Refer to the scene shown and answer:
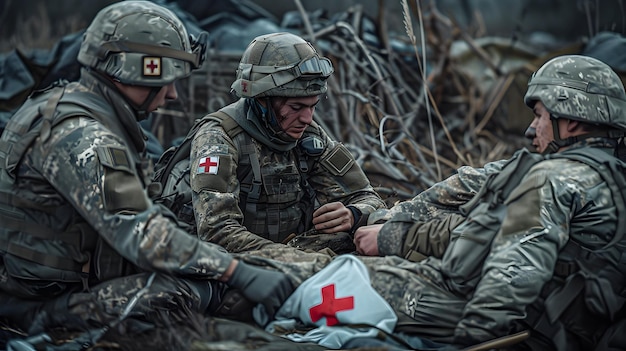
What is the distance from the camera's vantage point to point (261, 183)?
5.13 metres

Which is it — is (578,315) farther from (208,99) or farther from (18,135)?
(208,99)

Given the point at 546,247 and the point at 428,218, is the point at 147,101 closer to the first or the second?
the point at 428,218

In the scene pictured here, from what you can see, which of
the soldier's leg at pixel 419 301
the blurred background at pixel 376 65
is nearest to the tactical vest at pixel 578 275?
the soldier's leg at pixel 419 301

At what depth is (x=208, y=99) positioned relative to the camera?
9.40 m

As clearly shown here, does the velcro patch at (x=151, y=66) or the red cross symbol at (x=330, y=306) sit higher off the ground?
the velcro patch at (x=151, y=66)

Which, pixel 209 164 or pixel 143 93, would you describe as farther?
pixel 209 164

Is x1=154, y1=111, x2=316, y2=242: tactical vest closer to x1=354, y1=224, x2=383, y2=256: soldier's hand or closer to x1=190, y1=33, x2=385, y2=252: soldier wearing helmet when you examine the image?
x1=190, y1=33, x2=385, y2=252: soldier wearing helmet

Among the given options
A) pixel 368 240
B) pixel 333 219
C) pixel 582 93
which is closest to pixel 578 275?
pixel 582 93

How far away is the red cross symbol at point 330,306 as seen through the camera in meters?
3.89

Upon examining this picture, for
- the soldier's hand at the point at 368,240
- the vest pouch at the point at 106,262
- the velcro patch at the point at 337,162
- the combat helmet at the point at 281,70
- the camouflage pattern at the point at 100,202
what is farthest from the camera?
the velcro patch at the point at 337,162

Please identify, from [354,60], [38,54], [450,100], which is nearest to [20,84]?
[38,54]

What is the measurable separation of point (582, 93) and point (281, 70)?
5.52 feet

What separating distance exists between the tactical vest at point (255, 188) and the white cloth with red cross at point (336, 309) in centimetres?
120

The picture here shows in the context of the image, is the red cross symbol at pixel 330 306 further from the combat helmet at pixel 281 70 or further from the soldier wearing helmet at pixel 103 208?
the combat helmet at pixel 281 70
